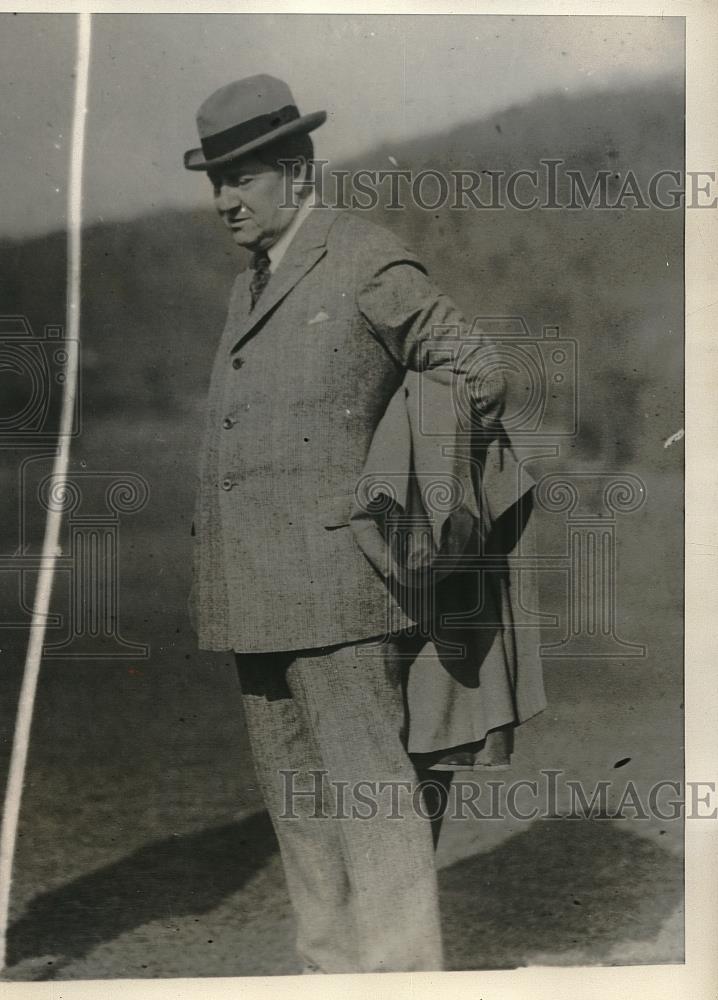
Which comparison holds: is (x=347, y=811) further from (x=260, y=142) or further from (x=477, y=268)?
(x=260, y=142)

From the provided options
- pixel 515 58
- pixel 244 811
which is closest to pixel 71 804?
pixel 244 811

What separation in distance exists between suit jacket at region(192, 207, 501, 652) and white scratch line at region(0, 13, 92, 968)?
41 cm

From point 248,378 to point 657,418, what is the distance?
1.11 metres

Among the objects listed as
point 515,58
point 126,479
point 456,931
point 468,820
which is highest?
point 515,58

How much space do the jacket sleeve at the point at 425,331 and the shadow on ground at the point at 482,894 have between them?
121 centimetres

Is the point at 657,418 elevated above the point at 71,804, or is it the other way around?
the point at 657,418

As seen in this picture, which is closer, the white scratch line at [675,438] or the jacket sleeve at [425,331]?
the jacket sleeve at [425,331]

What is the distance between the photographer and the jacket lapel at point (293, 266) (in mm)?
2898

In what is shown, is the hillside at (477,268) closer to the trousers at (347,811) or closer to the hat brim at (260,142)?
the hat brim at (260,142)

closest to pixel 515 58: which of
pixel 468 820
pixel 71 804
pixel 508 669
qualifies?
pixel 508 669

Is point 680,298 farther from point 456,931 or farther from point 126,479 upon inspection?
point 456,931

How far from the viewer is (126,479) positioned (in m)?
2.96
